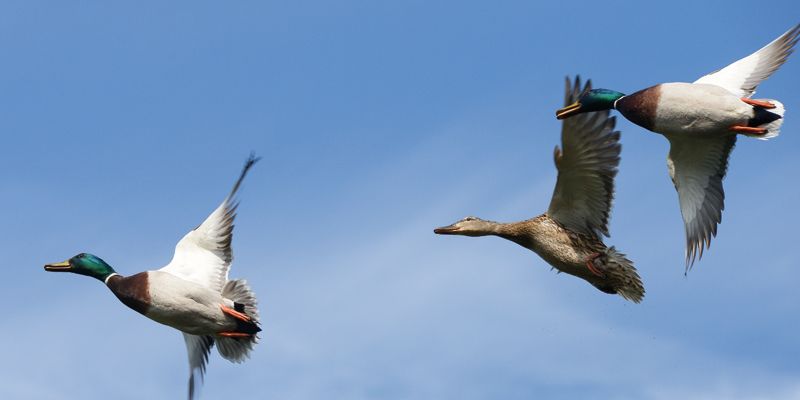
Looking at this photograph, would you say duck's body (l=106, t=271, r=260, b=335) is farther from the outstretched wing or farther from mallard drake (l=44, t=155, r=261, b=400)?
the outstretched wing

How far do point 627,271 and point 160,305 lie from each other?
4339mm

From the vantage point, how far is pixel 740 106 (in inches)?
519

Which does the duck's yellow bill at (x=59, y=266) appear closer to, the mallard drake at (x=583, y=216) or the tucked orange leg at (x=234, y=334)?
the tucked orange leg at (x=234, y=334)

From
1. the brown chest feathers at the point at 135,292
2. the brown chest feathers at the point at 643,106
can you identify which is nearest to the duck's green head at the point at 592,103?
the brown chest feathers at the point at 643,106

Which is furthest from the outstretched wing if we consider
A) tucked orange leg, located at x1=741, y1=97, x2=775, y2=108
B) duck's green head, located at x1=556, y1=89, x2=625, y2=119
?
tucked orange leg, located at x1=741, y1=97, x2=775, y2=108

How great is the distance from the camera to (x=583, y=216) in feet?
46.8

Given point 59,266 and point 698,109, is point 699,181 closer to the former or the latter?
point 698,109

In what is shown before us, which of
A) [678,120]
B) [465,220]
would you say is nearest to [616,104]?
[678,120]

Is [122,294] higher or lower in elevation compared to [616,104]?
lower

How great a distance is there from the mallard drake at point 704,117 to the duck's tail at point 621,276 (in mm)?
547

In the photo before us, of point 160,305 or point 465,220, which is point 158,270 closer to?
point 160,305

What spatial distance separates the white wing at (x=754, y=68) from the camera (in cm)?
1367

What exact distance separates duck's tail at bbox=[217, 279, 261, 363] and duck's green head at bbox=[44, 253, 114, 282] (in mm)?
1300

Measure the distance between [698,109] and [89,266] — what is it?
20.2 ft
